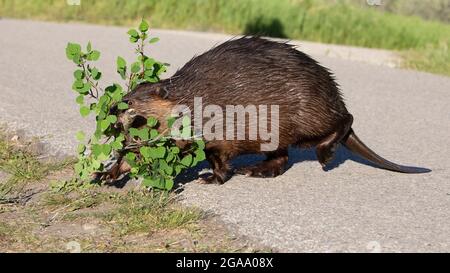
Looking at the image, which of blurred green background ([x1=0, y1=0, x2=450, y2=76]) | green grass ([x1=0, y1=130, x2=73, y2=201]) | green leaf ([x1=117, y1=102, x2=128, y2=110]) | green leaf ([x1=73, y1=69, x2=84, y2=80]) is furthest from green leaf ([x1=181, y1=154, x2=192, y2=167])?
blurred green background ([x1=0, y1=0, x2=450, y2=76])

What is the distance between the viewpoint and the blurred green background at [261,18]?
42.5 ft

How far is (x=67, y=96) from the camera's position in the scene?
7797mm

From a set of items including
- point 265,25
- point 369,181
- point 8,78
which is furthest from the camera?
point 265,25

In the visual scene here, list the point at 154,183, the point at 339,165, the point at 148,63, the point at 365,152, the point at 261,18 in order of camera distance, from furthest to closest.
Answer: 1. the point at 261,18
2. the point at 339,165
3. the point at 365,152
4. the point at 148,63
5. the point at 154,183

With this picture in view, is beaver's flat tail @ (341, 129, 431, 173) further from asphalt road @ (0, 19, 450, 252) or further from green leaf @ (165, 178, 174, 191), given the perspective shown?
green leaf @ (165, 178, 174, 191)

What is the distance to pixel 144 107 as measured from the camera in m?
4.53

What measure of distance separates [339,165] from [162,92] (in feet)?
5.07

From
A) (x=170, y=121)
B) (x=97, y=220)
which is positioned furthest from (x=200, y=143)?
(x=97, y=220)

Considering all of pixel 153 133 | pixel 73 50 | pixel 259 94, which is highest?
pixel 73 50

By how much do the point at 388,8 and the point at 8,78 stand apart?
368 inches

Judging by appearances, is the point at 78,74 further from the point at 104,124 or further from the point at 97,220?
the point at 97,220

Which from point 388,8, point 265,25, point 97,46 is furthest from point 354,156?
point 388,8

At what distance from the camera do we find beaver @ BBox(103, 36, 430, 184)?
471 centimetres

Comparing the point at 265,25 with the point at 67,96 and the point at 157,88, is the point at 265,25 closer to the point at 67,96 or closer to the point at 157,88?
the point at 67,96
